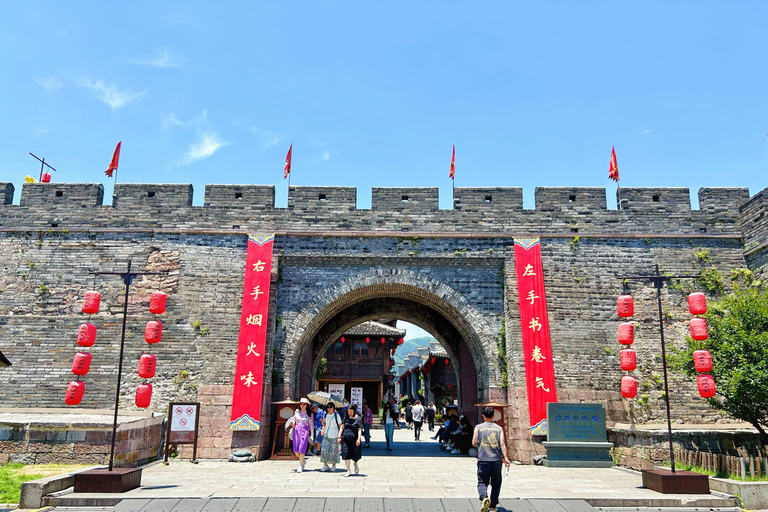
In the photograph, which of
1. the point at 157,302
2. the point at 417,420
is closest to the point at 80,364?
the point at 157,302

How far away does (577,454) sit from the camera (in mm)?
10305

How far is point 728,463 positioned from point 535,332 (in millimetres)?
4101

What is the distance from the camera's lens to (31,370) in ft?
35.1

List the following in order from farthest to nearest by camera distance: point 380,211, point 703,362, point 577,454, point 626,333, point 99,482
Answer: point 380,211
point 577,454
point 626,333
point 703,362
point 99,482

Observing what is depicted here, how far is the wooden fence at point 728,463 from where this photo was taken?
7.20 m

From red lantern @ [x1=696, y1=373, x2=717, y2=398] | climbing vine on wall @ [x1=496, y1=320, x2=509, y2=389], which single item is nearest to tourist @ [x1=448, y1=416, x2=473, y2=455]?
climbing vine on wall @ [x1=496, y1=320, x2=509, y2=389]

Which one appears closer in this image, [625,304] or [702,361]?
[702,361]

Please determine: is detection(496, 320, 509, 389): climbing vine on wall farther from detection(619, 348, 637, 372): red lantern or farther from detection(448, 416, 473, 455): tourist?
detection(448, 416, 473, 455): tourist

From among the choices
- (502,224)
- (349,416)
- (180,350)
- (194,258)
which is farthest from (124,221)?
(502,224)

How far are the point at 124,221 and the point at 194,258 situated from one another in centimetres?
171

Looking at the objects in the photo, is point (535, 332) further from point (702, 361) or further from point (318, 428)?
point (318, 428)

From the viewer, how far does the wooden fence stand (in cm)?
720

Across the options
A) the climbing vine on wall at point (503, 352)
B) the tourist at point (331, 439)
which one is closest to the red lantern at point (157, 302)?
the tourist at point (331, 439)

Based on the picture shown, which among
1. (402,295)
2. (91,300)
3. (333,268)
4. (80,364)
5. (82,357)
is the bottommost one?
(80,364)
